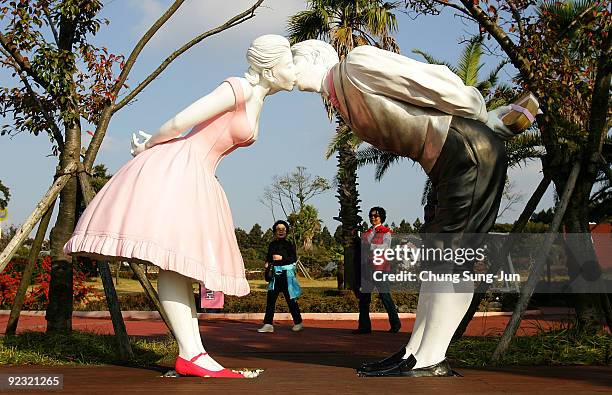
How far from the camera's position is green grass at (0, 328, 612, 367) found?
5047 millimetres

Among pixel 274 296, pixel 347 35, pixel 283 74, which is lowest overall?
pixel 274 296

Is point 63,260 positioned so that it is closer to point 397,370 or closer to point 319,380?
point 319,380

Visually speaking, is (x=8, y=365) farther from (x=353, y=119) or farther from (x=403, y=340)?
(x=403, y=340)

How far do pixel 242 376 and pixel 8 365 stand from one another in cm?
205

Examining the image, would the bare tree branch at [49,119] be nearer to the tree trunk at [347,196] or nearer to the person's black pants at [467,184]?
the person's black pants at [467,184]

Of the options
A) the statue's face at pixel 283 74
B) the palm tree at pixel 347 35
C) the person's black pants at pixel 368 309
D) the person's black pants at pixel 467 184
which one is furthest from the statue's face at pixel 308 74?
the palm tree at pixel 347 35

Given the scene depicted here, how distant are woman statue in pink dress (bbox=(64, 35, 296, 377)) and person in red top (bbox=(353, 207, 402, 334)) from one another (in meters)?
→ 4.62

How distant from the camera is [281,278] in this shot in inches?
368

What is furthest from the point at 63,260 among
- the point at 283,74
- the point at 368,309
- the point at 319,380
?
the point at 368,309

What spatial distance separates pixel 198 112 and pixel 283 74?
591 mm

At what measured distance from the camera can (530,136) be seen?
56.2ft

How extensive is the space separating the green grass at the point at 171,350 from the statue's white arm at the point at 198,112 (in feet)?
5.79

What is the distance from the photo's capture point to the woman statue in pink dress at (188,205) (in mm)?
3820

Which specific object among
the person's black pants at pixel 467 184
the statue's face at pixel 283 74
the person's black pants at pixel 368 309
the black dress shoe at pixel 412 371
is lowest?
the black dress shoe at pixel 412 371
